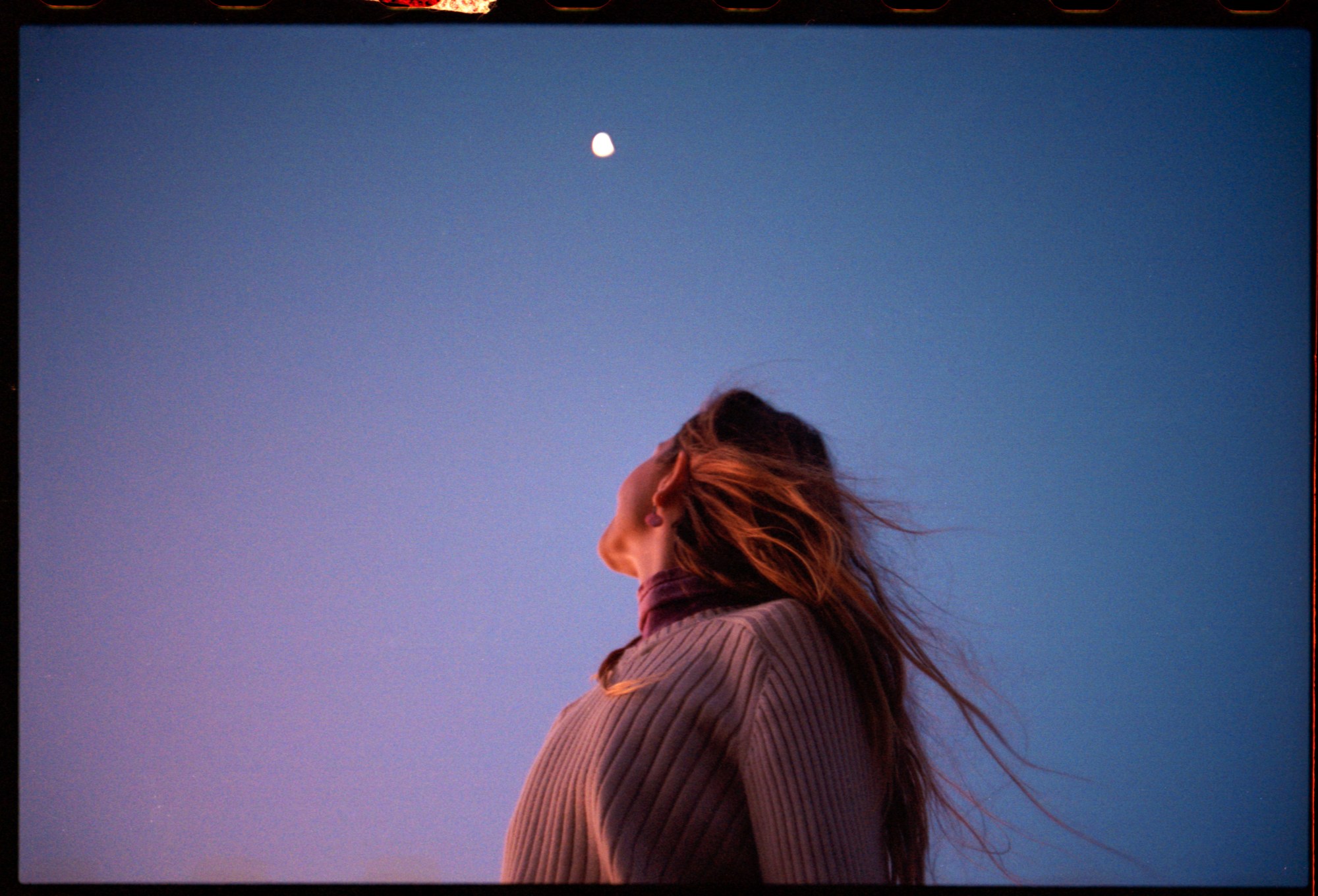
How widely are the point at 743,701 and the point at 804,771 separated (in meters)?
0.10

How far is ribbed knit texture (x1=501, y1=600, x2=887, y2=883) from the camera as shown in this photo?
923 mm

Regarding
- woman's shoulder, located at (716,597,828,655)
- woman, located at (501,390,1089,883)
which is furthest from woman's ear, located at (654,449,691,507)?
woman's shoulder, located at (716,597,828,655)

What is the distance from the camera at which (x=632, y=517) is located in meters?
1.14

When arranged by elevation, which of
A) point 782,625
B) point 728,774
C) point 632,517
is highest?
point 632,517

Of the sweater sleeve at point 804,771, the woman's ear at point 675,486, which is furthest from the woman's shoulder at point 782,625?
the woman's ear at point 675,486

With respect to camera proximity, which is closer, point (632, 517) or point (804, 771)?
point (804, 771)

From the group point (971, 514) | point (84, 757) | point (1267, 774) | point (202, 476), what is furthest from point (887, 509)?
point (84, 757)

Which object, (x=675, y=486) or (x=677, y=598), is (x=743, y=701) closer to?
(x=677, y=598)

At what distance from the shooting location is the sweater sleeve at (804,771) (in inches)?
36.1

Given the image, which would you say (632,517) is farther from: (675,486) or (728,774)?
(728,774)

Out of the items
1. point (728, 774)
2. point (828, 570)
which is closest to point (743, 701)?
Result: point (728, 774)

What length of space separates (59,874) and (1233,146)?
6.46 feet

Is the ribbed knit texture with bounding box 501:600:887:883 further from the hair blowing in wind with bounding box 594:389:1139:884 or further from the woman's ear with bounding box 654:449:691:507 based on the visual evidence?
the woman's ear with bounding box 654:449:691:507

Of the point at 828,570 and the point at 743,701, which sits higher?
the point at 828,570
